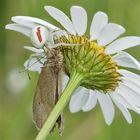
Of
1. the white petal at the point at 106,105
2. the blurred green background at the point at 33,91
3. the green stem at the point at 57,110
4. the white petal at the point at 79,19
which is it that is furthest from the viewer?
the blurred green background at the point at 33,91

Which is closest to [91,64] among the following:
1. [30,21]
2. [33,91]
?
[30,21]

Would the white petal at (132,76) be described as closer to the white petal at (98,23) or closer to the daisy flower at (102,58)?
the daisy flower at (102,58)

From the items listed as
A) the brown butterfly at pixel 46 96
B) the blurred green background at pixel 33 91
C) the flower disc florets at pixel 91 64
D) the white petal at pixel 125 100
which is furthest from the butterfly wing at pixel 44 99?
the blurred green background at pixel 33 91

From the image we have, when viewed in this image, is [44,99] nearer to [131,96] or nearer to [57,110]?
[57,110]

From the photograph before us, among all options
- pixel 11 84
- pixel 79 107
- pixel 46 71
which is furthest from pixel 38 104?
pixel 11 84

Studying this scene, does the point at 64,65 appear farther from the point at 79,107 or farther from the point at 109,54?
the point at 79,107

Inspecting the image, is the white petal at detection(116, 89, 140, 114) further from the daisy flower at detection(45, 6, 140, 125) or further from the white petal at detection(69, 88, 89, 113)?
the white petal at detection(69, 88, 89, 113)
